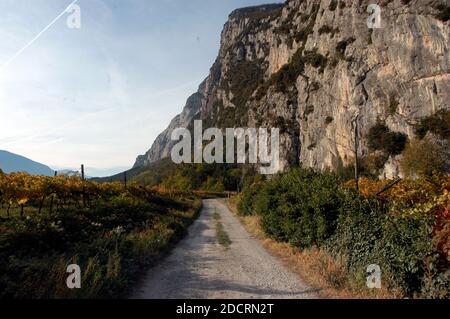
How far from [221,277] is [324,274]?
3.12 meters

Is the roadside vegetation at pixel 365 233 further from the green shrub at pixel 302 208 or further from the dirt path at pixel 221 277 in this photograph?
the dirt path at pixel 221 277

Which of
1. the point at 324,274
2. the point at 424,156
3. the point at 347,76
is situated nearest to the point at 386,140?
the point at 424,156

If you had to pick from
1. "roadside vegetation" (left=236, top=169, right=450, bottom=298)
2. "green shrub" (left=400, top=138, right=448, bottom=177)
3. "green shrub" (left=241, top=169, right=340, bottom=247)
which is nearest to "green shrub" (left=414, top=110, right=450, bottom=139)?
"green shrub" (left=400, top=138, right=448, bottom=177)

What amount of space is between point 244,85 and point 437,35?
386 ft

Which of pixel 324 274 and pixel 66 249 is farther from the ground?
pixel 66 249

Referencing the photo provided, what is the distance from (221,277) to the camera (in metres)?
11.6

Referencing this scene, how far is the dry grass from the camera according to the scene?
9.18 meters

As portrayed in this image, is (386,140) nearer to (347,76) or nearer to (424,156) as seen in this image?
(424,156)

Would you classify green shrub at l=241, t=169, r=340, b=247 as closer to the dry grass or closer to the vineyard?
the dry grass

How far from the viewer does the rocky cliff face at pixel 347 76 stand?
61719 millimetres

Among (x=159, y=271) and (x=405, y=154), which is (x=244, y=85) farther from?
(x=159, y=271)

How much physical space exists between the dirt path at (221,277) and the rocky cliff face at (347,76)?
40046mm

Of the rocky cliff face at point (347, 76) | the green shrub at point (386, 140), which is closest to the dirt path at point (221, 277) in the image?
the rocky cliff face at point (347, 76)
